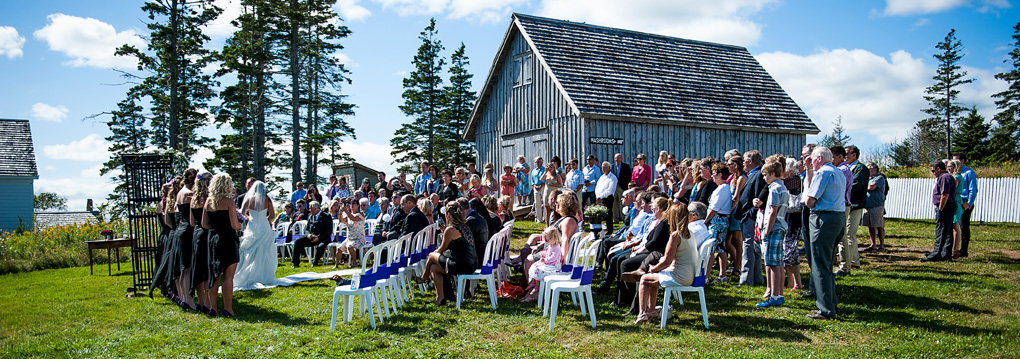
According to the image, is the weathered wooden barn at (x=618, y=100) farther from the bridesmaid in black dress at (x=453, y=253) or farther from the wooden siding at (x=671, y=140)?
the bridesmaid in black dress at (x=453, y=253)

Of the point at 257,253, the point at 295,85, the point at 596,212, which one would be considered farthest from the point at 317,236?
the point at 295,85

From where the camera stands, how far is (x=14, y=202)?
26953 mm

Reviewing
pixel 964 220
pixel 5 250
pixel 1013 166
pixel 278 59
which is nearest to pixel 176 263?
pixel 5 250

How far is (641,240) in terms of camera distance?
7156mm

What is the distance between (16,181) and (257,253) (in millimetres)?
25328

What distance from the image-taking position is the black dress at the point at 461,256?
6984mm

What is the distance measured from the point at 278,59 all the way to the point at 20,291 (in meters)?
21.1

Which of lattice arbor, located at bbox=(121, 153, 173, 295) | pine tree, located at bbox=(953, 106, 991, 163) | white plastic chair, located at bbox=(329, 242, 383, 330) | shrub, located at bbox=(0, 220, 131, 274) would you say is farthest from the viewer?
pine tree, located at bbox=(953, 106, 991, 163)

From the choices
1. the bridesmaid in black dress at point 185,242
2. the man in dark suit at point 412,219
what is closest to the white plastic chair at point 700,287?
the man in dark suit at point 412,219

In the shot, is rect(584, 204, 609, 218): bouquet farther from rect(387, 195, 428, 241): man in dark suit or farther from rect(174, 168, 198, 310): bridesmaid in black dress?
rect(174, 168, 198, 310): bridesmaid in black dress

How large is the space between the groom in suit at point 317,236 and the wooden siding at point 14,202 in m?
22.2

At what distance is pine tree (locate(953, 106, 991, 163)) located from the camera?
117 ft

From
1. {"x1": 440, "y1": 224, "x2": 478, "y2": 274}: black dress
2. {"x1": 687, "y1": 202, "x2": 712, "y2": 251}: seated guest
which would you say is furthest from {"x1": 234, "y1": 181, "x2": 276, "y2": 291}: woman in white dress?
{"x1": 687, "y1": 202, "x2": 712, "y2": 251}: seated guest

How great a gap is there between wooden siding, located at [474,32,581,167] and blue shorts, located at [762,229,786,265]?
931 centimetres
